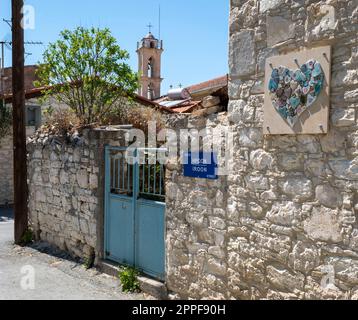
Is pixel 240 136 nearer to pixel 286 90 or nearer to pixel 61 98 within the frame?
pixel 286 90

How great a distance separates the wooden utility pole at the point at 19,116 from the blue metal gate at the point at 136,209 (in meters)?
3.11

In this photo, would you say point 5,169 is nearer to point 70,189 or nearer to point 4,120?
point 4,120

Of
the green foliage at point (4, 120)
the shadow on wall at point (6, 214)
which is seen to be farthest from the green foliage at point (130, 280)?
the green foliage at point (4, 120)

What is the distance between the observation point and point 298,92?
3506mm

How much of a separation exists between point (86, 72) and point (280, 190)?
7038 mm

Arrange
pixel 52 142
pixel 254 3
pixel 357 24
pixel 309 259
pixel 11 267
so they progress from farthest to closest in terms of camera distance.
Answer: pixel 52 142
pixel 11 267
pixel 254 3
pixel 309 259
pixel 357 24

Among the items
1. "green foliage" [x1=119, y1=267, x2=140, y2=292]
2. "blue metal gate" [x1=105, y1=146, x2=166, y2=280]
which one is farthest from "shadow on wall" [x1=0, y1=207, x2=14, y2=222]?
"green foliage" [x1=119, y1=267, x2=140, y2=292]

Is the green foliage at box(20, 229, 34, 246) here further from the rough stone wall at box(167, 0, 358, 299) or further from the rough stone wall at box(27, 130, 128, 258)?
the rough stone wall at box(167, 0, 358, 299)

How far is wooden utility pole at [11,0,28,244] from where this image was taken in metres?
8.73

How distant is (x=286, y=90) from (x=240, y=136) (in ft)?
2.22

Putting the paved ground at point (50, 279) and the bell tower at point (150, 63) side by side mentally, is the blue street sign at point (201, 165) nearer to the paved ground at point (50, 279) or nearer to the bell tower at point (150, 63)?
the paved ground at point (50, 279)

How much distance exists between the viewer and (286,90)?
11.8ft

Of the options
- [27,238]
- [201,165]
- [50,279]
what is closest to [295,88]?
[201,165]

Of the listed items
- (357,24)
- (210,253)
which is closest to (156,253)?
(210,253)
